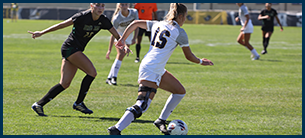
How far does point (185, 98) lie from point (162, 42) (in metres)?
2.91

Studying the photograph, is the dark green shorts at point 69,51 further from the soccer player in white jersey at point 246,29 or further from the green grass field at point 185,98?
the soccer player in white jersey at point 246,29

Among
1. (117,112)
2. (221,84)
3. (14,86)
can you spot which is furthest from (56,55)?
(117,112)

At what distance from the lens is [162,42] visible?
16.0 feet

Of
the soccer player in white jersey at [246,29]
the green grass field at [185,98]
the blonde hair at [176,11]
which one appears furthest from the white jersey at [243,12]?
the blonde hair at [176,11]

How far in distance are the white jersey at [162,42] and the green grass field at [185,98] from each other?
1012mm

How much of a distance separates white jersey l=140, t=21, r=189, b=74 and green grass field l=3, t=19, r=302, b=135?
1012 mm

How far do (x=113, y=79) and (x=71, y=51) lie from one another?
114 inches

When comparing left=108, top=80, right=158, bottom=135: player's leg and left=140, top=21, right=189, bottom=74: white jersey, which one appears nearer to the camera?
left=108, top=80, right=158, bottom=135: player's leg

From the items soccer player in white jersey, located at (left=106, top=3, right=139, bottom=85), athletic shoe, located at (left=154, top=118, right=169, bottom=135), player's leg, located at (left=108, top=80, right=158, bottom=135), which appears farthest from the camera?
soccer player in white jersey, located at (left=106, top=3, right=139, bottom=85)

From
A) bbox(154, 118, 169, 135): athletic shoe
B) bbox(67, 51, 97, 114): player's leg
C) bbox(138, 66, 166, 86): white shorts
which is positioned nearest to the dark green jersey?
bbox(67, 51, 97, 114): player's leg

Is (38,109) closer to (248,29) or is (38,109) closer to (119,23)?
(119,23)

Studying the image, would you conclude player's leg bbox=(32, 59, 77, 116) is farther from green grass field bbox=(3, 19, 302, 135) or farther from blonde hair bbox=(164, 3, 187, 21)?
blonde hair bbox=(164, 3, 187, 21)

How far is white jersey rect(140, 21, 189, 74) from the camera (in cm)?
485

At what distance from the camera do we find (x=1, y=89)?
791cm
